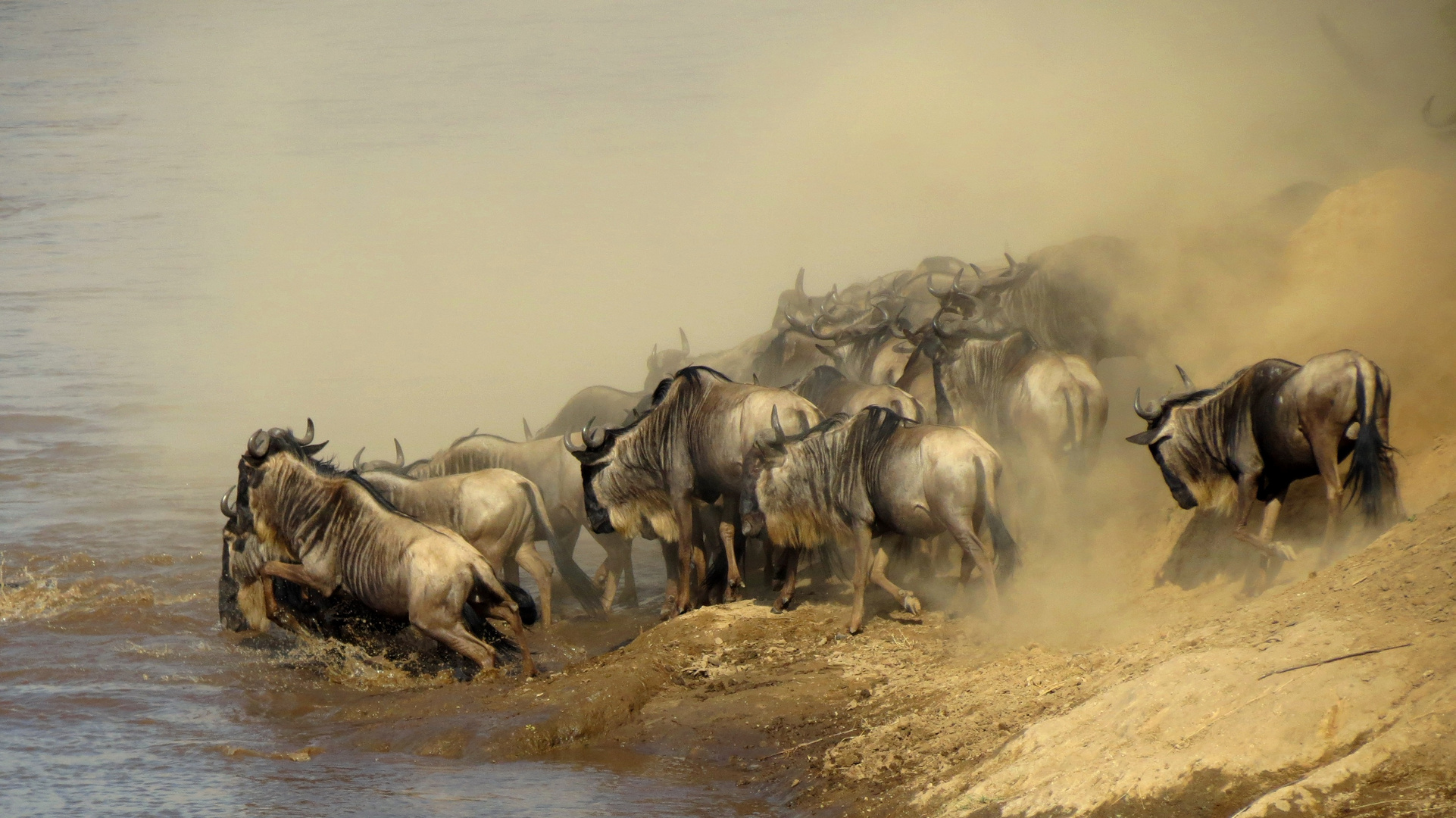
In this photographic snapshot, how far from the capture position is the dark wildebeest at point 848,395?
10.5 m

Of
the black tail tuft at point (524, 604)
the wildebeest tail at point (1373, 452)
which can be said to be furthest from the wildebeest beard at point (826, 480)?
the wildebeest tail at point (1373, 452)

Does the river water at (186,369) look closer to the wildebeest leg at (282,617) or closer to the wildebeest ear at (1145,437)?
the wildebeest leg at (282,617)

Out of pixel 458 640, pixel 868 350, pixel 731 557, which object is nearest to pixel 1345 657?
pixel 458 640

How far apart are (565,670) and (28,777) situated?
286cm

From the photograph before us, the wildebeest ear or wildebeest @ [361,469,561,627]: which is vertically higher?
the wildebeest ear

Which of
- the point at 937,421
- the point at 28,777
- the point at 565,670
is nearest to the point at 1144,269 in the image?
the point at 937,421

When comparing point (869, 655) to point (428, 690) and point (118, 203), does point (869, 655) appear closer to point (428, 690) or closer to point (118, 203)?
point (428, 690)

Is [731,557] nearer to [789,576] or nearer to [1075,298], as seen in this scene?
[789,576]

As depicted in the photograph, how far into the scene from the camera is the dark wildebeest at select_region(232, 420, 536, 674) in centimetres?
856

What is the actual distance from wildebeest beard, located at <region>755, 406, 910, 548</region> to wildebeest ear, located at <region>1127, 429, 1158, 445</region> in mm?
1462

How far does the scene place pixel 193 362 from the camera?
2641 cm

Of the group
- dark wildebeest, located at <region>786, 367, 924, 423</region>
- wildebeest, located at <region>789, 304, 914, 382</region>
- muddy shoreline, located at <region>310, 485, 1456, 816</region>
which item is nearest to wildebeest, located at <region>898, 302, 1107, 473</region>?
dark wildebeest, located at <region>786, 367, 924, 423</region>

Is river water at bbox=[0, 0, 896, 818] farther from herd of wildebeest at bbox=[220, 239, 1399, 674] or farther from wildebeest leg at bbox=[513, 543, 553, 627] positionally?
wildebeest leg at bbox=[513, 543, 553, 627]

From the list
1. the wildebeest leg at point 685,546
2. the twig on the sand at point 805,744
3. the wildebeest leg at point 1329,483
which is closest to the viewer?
the twig on the sand at point 805,744
